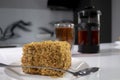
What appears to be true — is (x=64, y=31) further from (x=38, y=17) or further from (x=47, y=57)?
(x=38, y=17)

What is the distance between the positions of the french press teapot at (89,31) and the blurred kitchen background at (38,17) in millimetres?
1990

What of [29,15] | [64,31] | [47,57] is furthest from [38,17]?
[47,57]

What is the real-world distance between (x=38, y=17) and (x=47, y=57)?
2.45 metres

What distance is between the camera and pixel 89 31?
81 centimetres

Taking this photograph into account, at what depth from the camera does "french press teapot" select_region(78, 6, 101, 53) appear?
81cm

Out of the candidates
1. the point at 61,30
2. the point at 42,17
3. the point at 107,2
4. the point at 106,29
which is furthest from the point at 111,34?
the point at 61,30

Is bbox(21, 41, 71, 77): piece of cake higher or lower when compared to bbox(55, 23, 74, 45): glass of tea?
lower

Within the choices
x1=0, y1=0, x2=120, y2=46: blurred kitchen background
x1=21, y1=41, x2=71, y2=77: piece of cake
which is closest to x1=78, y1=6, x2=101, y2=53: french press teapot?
x1=21, y1=41, x2=71, y2=77: piece of cake

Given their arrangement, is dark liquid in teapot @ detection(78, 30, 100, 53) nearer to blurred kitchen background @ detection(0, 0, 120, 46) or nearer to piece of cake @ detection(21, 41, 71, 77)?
piece of cake @ detection(21, 41, 71, 77)

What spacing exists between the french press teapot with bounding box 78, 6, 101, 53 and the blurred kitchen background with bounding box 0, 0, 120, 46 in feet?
6.53

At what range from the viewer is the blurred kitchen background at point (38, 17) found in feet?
9.00

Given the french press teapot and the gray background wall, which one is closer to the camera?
the french press teapot

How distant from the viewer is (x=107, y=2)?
3.09m

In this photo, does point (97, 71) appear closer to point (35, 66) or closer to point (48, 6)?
point (35, 66)
